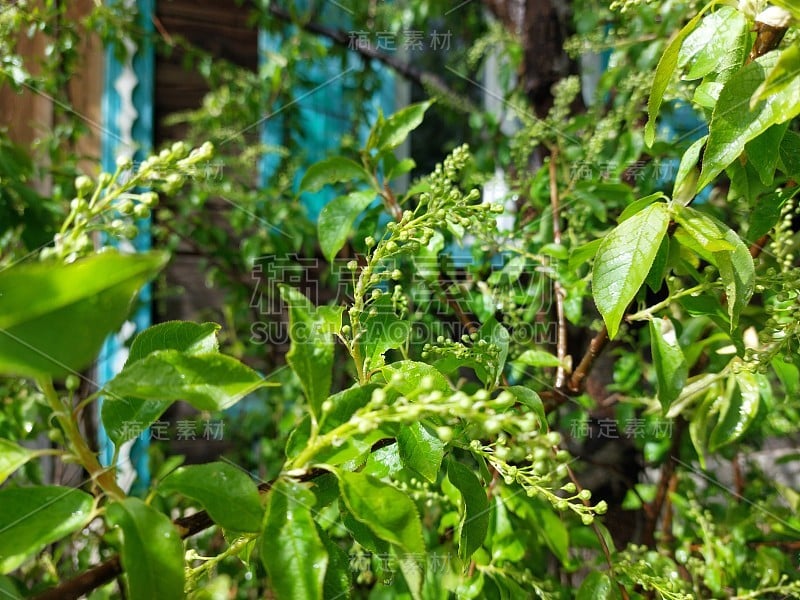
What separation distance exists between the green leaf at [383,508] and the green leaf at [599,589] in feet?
0.92

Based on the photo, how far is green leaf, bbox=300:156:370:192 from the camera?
0.72 meters

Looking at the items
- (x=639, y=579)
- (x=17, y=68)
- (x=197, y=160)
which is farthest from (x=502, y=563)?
(x=17, y=68)

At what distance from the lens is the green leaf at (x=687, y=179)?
0.45 meters

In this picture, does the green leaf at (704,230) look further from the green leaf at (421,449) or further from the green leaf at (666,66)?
the green leaf at (421,449)

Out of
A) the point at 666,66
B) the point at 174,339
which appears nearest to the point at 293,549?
the point at 174,339

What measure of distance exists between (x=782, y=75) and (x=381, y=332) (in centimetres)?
29

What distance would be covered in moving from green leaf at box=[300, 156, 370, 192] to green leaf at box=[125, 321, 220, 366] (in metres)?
0.36

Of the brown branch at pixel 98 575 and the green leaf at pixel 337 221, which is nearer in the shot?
the brown branch at pixel 98 575

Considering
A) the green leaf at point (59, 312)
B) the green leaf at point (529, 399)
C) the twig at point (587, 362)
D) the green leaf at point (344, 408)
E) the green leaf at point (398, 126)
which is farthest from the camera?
the green leaf at point (398, 126)

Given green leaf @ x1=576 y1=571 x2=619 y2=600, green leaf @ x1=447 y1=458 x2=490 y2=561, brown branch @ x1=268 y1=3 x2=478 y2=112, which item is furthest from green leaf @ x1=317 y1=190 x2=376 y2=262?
brown branch @ x1=268 y1=3 x2=478 y2=112

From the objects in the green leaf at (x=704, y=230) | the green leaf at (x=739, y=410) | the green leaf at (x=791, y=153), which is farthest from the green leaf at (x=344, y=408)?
the green leaf at (x=739, y=410)

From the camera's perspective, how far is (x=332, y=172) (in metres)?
0.72

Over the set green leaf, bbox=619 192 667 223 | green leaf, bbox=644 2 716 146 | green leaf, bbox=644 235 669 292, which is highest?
green leaf, bbox=644 2 716 146

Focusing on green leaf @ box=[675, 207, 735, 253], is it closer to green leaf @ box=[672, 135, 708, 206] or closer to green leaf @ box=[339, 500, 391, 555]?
green leaf @ box=[672, 135, 708, 206]
